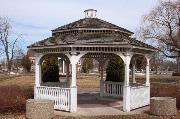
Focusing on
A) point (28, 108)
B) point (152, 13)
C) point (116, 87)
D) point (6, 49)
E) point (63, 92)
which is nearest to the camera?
point (28, 108)

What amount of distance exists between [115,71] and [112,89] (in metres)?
3.20

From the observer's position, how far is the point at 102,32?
17344 mm

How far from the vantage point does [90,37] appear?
1616cm

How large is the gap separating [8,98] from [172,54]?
39232mm

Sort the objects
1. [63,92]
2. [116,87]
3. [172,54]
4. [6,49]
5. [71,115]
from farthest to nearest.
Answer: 1. [6,49]
2. [172,54]
3. [116,87]
4. [63,92]
5. [71,115]

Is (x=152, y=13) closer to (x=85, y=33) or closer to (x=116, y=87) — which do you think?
(x=116, y=87)

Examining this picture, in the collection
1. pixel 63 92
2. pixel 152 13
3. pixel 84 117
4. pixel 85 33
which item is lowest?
pixel 84 117

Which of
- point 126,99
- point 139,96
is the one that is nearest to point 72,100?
point 126,99

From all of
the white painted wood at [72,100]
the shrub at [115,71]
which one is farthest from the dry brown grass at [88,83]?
the white painted wood at [72,100]

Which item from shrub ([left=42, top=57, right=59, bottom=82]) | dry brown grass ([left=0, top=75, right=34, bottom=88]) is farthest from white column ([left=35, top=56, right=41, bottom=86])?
dry brown grass ([left=0, top=75, right=34, bottom=88])

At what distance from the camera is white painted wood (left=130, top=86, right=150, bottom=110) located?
53.6 ft

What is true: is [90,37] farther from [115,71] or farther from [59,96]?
[115,71]

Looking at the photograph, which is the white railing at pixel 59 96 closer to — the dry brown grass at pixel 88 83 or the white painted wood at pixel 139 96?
the white painted wood at pixel 139 96

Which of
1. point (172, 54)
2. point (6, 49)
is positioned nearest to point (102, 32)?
point (172, 54)
